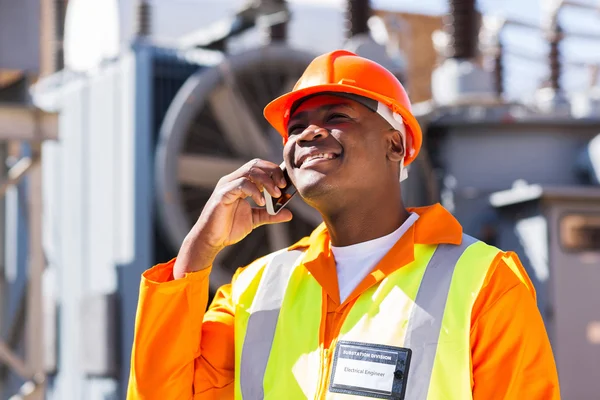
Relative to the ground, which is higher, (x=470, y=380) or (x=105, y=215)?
(x=105, y=215)

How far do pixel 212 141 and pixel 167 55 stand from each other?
0.90 m

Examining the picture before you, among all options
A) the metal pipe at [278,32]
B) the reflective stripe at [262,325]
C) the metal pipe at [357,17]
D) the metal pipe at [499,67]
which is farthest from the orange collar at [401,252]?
the metal pipe at [499,67]

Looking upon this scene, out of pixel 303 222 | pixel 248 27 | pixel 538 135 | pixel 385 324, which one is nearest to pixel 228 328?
pixel 385 324

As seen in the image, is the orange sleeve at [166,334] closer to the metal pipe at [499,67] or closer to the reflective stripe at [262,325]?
the reflective stripe at [262,325]

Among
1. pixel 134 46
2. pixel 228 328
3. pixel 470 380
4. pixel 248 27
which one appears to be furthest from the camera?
pixel 248 27

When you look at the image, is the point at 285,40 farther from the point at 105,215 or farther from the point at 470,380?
the point at 470,380

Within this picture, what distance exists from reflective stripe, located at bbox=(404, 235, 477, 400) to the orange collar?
64 mm

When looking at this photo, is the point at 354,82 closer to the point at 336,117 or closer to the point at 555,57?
the point at 336,117

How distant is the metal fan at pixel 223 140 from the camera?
7918 mm

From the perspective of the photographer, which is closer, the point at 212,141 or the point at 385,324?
the point at 385,324

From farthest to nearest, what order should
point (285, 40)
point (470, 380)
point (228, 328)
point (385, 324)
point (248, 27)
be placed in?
point (285, 40)
point (248, 27)
point (228, 328)
point (385, 324)
point (470, 380)

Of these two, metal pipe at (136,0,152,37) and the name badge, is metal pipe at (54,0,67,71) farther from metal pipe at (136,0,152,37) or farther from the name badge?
the name badge

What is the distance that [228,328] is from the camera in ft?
8.85

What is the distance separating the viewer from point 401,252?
8.25 feet
